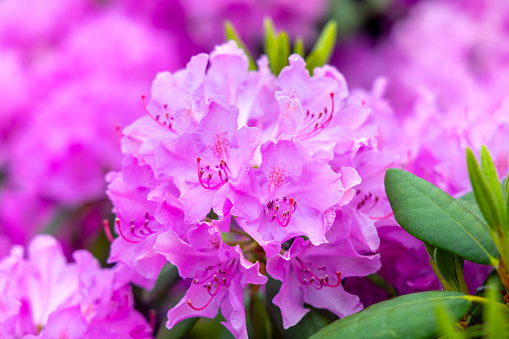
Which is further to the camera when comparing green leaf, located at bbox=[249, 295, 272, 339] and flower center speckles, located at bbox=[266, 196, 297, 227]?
green leaf, located at bbox=[249, 295, 272, 339]

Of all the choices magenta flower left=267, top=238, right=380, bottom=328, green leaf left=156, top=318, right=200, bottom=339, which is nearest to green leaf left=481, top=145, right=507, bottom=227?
magenta flower left=267, top=238, right=380, bottom=328

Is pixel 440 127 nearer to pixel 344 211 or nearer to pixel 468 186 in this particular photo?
pixel 468 186

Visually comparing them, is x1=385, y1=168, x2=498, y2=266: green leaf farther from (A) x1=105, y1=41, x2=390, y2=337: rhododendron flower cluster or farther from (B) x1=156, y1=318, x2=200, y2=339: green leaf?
(B) x1=156, y1=318, x2=200, y2=339: green leaf

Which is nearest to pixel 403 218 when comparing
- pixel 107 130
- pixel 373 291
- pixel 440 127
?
pixel 373 291

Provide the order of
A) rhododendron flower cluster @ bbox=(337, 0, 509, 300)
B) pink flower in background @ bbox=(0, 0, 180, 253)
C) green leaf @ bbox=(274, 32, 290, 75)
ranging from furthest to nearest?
rhododendron flower cluster @ bbox=(337, 0, 509, 300), pink flower in background @ bbox=(0, 0, 180, 253), green leaf @ bbox=(274, 32, 290, 75)

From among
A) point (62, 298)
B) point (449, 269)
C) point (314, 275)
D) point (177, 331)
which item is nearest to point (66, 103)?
point (62, 298)

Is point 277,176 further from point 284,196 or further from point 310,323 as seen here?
point 310,323
